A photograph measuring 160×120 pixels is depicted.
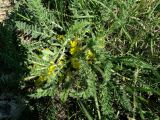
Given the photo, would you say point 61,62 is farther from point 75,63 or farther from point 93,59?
point 93,59

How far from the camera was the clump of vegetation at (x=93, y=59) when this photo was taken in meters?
2.06

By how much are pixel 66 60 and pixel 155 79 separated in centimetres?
55

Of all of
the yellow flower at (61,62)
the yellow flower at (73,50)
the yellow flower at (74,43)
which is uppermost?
the yellow flower at (74,43)

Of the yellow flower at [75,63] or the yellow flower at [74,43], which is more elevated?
the yellow flower at [74,43]

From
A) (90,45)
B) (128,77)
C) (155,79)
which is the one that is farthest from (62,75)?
(155,79)

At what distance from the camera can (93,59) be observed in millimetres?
2207

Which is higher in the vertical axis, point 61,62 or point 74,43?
point 74,43

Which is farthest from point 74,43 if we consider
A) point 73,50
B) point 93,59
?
point 93,59

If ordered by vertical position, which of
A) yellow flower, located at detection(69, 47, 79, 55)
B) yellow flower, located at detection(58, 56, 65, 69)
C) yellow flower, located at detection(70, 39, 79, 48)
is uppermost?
yellow flower, located at detection(70, 39, 79, 48)

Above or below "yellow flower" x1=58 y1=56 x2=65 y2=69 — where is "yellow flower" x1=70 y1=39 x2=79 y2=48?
above

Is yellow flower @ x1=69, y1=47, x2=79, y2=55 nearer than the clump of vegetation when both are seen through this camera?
No

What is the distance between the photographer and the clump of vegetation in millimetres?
2059

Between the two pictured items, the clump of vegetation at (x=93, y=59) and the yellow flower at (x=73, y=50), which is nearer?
the clump of vegetation at (x=93, y=59)

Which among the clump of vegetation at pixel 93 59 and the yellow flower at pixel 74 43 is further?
the yellow flower at pixel 74 43
